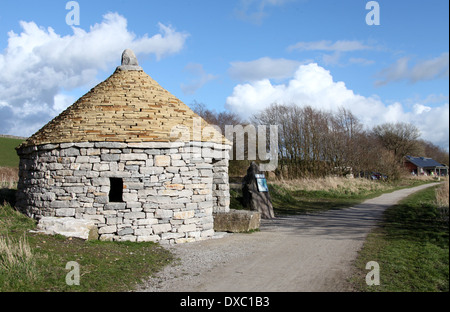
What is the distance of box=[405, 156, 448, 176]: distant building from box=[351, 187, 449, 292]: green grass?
4521 centimetres

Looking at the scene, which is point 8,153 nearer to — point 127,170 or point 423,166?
point 127,170

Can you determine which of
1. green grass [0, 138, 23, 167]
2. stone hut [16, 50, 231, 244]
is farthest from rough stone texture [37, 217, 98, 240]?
green grass [0, 138, 23, 167]

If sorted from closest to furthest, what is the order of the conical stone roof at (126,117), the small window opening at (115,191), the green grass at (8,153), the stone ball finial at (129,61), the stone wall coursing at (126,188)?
the stone wall coursing at (126,188), the conical stone roof at (126,117), the stone ball finial at (129,61), the small window opening at (115,191), the green grass at (8,153)

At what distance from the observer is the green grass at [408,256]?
215 inches

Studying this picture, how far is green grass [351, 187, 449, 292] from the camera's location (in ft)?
17.9

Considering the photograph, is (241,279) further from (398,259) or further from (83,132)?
(83,132)

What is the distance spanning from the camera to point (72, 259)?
6625 millimetres

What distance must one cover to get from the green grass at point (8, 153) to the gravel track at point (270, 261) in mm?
19470

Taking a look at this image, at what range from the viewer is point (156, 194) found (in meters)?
8.91

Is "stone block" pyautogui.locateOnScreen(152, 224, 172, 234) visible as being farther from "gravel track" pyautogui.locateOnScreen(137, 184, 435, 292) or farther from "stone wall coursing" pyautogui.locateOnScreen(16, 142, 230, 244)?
"gravel track" pyautogui.locateOnScreen(137, 184, 435, 292)

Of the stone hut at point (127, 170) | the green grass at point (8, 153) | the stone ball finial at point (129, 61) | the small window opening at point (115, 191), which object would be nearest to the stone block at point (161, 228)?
the stone hut at point (127, 170)

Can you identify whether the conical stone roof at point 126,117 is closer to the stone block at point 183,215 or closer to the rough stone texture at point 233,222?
the stone block at point 183,215

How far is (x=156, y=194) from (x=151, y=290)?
361cm
